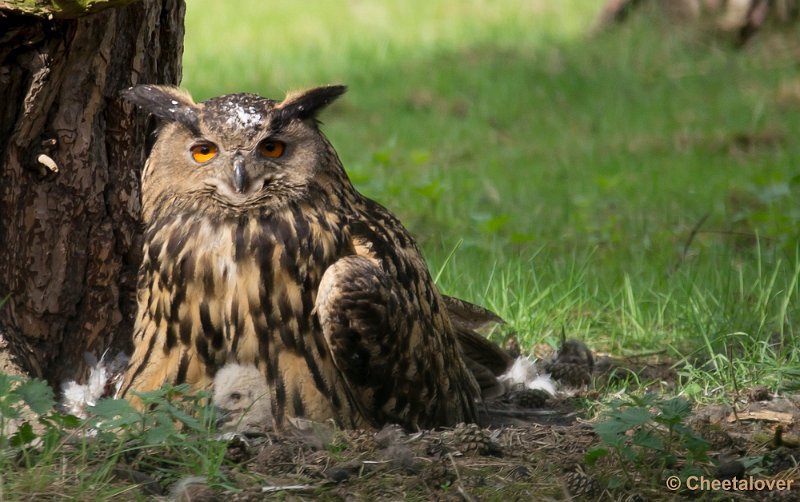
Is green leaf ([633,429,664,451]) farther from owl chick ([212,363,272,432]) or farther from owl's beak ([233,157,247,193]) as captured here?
owl's beak ([233,157,247,193])

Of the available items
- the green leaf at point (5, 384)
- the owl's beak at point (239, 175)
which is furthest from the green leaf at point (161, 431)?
the owl's beak at point (239, 175)

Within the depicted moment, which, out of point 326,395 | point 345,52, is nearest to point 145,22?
point 326,395

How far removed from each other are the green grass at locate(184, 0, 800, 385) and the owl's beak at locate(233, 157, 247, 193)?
1.87 metres

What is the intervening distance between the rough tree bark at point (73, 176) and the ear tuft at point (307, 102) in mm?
639

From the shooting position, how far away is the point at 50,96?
3859 mm

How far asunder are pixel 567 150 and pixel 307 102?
5.17 m

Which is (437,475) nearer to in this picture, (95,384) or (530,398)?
(530,398)

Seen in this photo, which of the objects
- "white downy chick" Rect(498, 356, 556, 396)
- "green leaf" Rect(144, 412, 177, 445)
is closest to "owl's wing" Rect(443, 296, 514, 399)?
"white downy chick" Rect(498, 356, 556, 396)

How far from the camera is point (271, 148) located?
12.0 feet

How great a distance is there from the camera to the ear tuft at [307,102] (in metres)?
3.65

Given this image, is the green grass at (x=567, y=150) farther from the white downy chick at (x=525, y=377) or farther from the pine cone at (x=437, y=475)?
the pine cone at (x=437, y=475)

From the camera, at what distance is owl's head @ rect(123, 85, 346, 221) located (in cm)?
358

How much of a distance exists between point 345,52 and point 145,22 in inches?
273

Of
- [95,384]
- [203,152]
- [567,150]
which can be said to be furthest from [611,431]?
[567,150]
